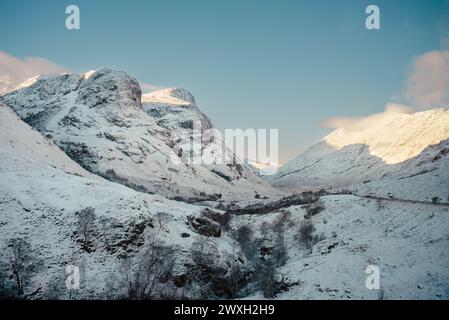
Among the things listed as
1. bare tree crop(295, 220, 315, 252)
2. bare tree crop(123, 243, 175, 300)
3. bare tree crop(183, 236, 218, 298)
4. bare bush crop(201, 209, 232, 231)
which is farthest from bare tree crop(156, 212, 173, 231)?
bare tree crop(295, 220, 315, 252)

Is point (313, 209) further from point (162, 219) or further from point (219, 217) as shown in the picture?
point (162, 219)

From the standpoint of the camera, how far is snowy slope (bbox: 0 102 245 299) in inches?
1949

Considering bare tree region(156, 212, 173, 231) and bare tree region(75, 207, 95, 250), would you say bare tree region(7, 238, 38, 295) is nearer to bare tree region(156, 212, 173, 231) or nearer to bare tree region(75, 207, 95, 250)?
bare tree region(75, 207, 95, 250)

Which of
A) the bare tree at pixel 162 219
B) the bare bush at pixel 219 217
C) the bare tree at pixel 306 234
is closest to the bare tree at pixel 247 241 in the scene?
the bare bush at pixel 219 217

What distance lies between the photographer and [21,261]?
49062 mm

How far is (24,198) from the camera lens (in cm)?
6184

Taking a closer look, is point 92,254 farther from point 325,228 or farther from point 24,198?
point 325,228

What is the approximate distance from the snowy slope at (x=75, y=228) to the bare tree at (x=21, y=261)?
2.21 feet

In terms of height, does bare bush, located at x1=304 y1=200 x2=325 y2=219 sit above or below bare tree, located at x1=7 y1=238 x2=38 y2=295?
above

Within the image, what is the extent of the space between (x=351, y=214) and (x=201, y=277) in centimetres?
3109

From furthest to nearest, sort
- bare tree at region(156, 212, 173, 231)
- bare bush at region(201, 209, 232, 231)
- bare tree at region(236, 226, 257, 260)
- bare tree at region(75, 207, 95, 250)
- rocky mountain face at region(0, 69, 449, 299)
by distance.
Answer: bare bush at region(201, 209, 232, 231), bare tree at region(236, 226, 257, 260), bare tree at region(156, 212, 173, 231), bare tree at region(75, 207, 95, 250), rocky mountain face at region(0, 69, 449, 299)

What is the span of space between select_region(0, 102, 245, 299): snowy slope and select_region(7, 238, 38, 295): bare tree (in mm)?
673

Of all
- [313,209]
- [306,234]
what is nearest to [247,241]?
[306,234]
